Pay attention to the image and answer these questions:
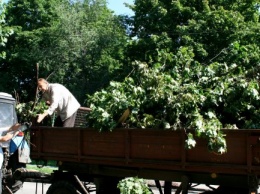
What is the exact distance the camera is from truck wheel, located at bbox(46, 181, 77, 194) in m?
8.40

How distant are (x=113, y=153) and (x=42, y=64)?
1034 inches

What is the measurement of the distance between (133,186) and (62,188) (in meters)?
2.24

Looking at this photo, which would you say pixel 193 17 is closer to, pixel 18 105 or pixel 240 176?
pixel 18 105

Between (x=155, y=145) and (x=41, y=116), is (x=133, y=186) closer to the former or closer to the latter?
(x=155, y=145)

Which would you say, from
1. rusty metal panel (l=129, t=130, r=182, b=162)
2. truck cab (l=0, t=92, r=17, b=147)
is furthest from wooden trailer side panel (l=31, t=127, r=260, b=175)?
truck cab (l=0, t=92, r=17, b=147)

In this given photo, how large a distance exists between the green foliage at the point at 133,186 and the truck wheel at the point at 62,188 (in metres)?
1.91

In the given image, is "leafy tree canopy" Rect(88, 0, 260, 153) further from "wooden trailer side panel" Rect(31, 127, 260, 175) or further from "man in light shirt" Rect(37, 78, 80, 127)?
"man in light shirt" Rect(37, 78, 80, 127)

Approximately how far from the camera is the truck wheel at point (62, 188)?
8398 millimetres

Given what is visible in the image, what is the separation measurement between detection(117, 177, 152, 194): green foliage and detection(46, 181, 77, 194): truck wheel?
1.91 m

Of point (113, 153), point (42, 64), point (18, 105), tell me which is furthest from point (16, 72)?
point (113, 153)

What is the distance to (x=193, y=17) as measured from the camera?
94.7ft

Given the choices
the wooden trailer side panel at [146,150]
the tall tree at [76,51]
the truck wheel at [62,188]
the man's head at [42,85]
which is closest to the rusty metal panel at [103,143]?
the wooden trailer side panel at [146,150]

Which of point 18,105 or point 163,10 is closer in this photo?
point 18,105

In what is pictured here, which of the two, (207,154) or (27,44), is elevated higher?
(27,44)
